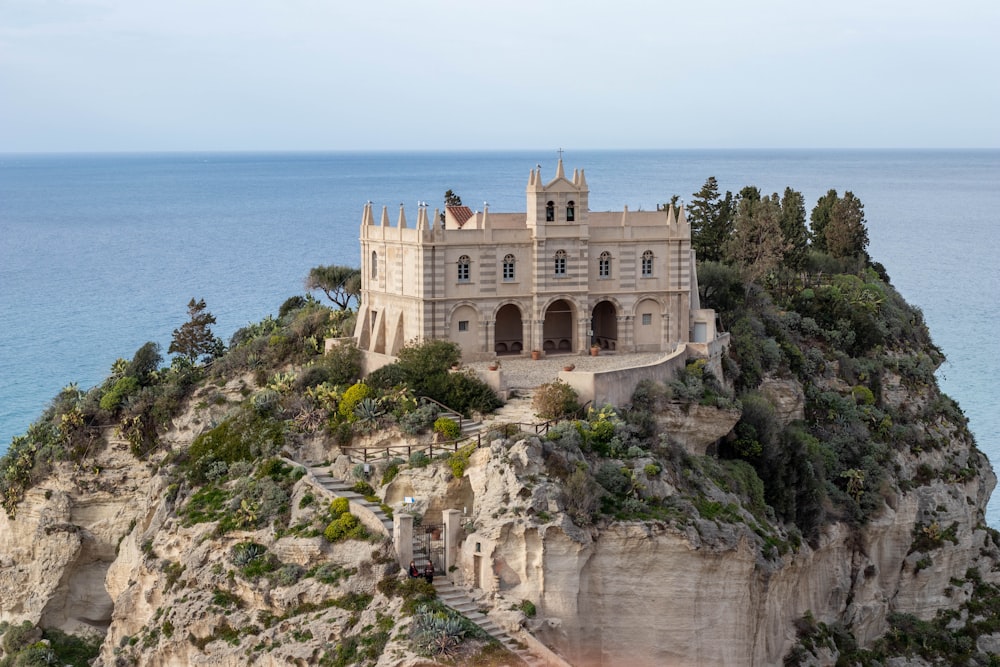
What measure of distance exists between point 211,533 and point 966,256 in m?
145

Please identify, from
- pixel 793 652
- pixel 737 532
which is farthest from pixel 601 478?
pixel 793 652

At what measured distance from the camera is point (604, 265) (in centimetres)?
6425

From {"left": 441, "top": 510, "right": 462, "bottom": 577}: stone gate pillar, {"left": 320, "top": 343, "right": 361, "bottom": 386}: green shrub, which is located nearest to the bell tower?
{"left": 320, "top": 343, "right": 361, "bottom": 386}: green shrub

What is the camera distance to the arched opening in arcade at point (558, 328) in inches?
2566

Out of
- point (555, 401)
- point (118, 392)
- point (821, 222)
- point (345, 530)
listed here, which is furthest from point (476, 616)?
point (821, 222)

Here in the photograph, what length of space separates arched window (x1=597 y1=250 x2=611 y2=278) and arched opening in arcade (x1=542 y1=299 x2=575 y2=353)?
2.10 metres

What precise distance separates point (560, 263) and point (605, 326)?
4718mm

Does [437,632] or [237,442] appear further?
[237,442]

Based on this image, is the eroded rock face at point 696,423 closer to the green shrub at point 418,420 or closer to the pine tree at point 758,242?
the green shrub at point 418,420

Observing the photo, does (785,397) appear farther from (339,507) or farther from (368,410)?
(339,507)

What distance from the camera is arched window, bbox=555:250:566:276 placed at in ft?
207

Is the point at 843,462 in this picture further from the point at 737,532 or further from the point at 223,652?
the point at 223,652

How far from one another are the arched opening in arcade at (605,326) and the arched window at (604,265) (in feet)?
5.05

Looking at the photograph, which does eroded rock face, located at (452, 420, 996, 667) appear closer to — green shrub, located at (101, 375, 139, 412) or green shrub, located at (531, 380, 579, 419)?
green shrub, located at (531, 380, 579, 419)
